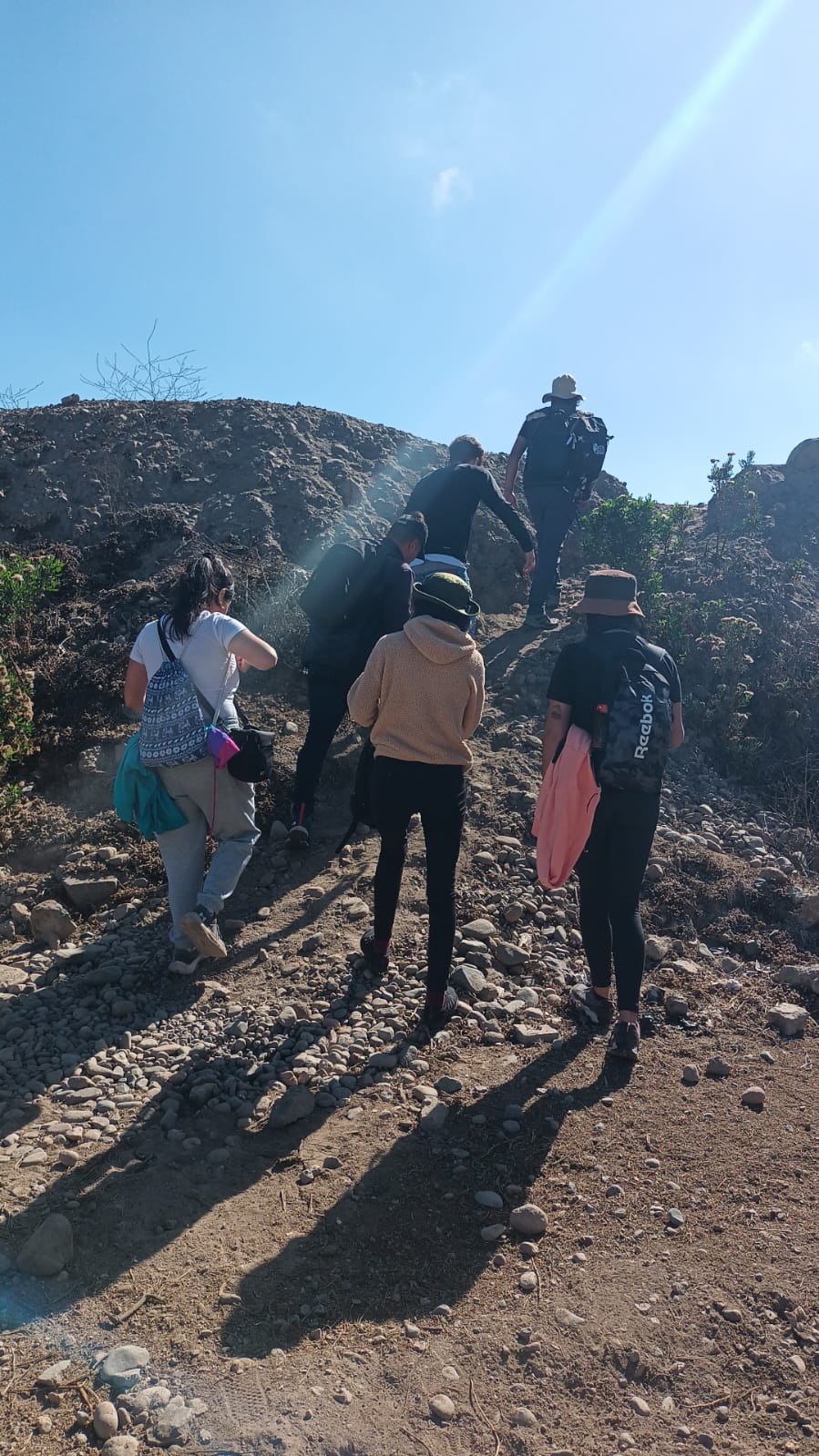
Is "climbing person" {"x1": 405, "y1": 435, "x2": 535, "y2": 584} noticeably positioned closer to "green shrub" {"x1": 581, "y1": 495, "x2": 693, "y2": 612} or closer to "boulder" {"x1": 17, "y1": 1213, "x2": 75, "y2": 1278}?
"green shrub" {"x1": 581, "y1": 495, "x2": 693, "y2": 612}

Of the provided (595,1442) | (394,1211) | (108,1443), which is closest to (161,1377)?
(108,1443)

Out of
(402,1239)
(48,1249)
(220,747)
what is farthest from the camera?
(220,747)

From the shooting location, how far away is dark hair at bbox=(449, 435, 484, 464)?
237 inches

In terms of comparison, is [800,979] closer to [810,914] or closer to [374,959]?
[810,914]

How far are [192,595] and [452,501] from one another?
2.59 meters

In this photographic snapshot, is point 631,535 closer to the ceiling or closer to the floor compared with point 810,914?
closer to the ceiling

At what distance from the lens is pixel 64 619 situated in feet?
23.2

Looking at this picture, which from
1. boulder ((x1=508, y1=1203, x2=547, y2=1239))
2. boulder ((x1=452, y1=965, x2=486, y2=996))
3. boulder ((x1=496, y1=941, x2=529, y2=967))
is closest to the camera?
boulder ((x1=508, y1=1203, x2=547, y2=1239))

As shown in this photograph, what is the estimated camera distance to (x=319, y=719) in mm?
5117

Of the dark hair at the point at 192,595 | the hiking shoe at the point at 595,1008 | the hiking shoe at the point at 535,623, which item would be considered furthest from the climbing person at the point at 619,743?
the hiking shoe at the point at 535,623

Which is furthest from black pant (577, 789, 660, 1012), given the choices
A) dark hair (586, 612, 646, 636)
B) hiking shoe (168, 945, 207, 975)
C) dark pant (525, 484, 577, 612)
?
dark pant (525, 484, 577, 612)

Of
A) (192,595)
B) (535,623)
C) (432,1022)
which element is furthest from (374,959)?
(535,623)

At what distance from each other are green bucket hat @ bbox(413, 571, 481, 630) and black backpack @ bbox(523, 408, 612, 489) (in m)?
3.89

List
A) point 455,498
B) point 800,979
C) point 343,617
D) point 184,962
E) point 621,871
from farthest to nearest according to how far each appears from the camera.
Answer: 1. point 455,498
2. point 343,617
3. point 800,979
4. point 184,962
5. point 621,871
